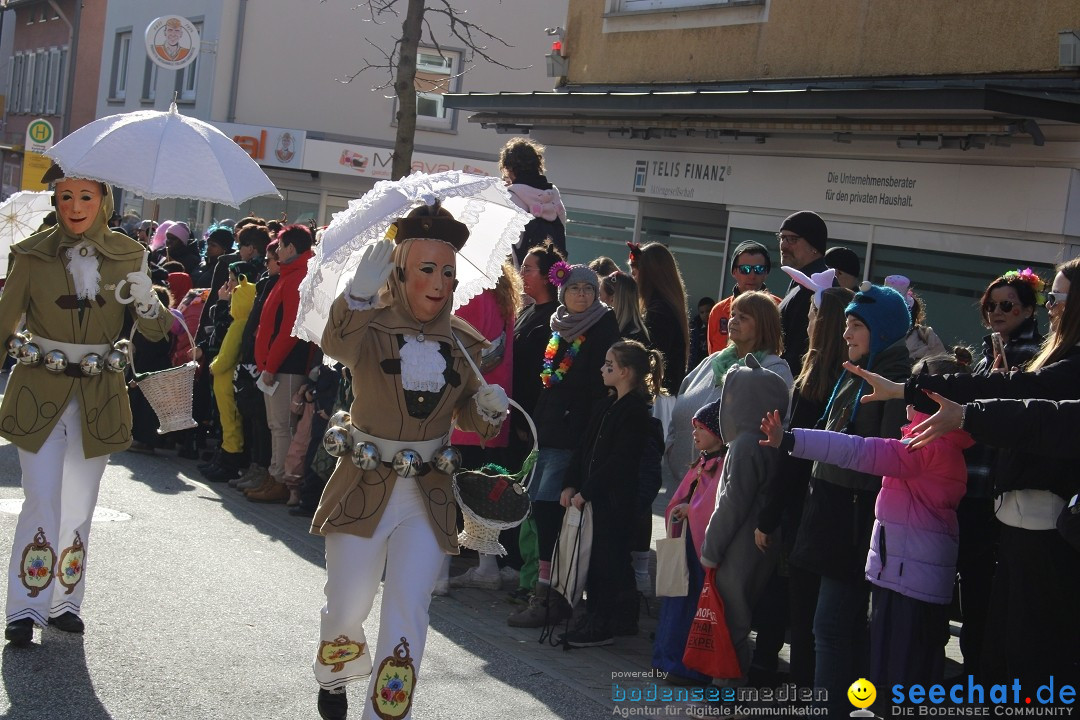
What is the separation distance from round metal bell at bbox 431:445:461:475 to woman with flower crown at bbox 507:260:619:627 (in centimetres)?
229

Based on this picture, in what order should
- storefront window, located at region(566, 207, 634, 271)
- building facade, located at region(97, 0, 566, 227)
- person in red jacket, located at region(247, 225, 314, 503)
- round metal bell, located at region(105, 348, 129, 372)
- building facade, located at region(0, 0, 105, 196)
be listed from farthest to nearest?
building facade, located at region(0, 0, 105, 196) < building facade, located at region(97, 0, 566, 227) < storefront window, located at region(566, 207, 634, 271) < person in red jacket, located at region(247, 225, 314, 503) < round metal bell, located at region(105, 348, 129, 372)

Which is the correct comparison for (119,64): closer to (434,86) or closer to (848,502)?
(434,86)

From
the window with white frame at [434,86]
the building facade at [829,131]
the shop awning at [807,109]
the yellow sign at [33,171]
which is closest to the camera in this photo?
the shop awning at [807,109]

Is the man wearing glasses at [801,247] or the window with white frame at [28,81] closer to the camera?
the man wearing glasses at [801,247]

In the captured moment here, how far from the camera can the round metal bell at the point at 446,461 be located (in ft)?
17.3

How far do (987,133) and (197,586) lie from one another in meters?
7.42

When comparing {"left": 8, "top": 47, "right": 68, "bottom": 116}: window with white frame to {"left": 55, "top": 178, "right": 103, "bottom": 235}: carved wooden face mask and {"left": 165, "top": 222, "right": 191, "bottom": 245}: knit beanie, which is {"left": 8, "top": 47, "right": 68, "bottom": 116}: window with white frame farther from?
{"left": 55, "top": 178, "right": 103, "bottom": 235}: carved wooden face mask

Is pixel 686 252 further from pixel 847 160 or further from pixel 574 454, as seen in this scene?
pixel 574 454

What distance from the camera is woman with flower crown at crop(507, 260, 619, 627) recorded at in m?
7.57

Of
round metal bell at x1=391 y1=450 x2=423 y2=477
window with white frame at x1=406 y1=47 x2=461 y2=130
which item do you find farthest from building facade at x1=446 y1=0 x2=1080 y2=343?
window with white frame at x1=406 y1=47 x2=461 y2=130

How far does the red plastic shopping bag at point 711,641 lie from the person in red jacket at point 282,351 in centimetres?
485

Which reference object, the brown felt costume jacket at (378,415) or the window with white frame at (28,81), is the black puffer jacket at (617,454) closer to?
Result: the brown felt costume jacket at (378,415)

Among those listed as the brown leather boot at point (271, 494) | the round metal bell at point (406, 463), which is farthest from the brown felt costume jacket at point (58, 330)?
the brown leather boot at point (271, 494)

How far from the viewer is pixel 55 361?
6.27 meters
